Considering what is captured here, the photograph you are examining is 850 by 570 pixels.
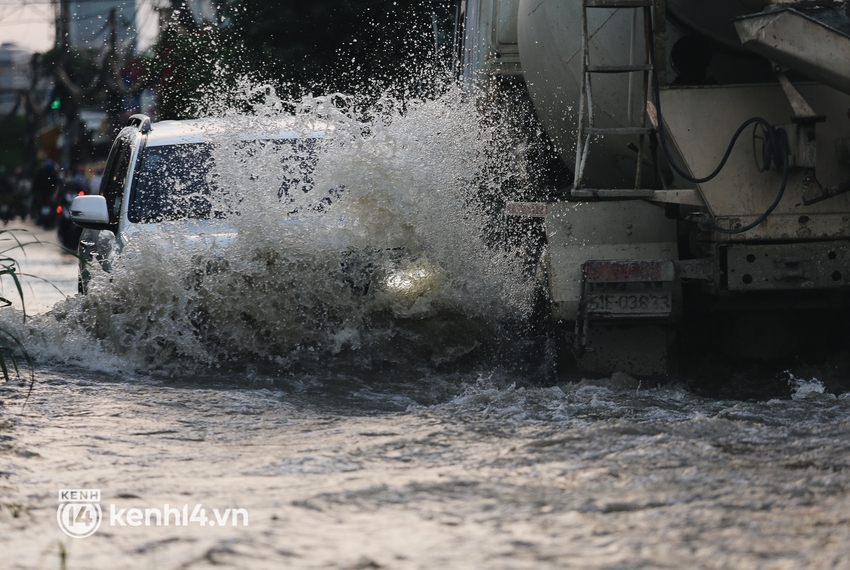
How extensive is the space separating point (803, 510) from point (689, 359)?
3.27 m

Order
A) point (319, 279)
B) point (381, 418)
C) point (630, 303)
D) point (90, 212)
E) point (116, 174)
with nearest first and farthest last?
point (381, 418), point (630, 303), point (319, 279), point (90, 212), point (116, 174)

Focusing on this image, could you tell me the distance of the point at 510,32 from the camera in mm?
8047

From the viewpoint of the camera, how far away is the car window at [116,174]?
24.9 ft

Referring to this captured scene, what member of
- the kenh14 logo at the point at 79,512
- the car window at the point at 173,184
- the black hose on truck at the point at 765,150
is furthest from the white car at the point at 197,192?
the kenh14 logo at the point at 79,512

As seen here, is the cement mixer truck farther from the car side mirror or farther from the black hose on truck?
the car side mirror

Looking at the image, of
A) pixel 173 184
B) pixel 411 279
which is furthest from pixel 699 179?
pixel 173 184

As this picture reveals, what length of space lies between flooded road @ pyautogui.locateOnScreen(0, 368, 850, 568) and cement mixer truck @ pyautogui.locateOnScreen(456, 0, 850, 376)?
1.83 feet

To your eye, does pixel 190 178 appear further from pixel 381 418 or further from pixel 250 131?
pixel 381 418

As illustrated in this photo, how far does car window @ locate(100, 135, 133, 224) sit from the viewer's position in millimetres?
7577

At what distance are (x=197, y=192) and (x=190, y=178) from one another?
184mm

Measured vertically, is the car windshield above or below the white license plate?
above

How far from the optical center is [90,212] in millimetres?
6918

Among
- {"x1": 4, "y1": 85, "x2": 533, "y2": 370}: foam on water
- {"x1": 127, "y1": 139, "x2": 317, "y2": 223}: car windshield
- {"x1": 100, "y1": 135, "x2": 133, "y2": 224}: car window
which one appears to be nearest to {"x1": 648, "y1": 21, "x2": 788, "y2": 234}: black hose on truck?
{"x1": 4, "y1": 85, "x2": 533, "y2": 370}: foam on water

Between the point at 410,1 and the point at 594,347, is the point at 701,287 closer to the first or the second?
the point at 594,347
